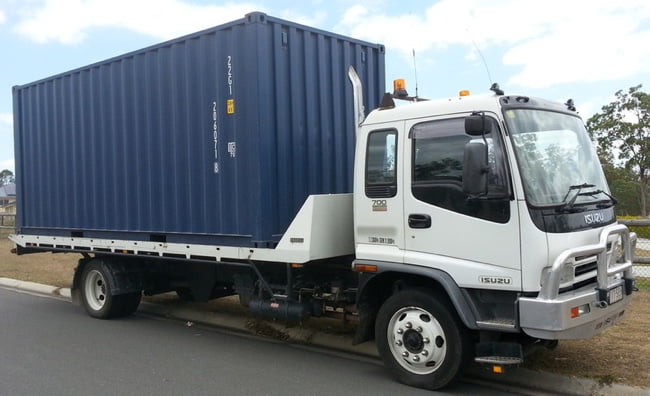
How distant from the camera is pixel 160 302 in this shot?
31.3 feet

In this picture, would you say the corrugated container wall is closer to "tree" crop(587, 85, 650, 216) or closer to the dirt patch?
the dirt patch

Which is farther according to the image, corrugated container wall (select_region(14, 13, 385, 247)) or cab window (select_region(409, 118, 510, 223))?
corrugated container wall (select_region(14, 13, 385, 247))

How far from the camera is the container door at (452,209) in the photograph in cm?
446

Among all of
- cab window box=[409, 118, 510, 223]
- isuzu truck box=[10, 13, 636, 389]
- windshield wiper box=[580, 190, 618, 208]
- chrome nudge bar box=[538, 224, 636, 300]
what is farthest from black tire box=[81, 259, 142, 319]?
windshield wiper box=[580, 190, 618, 208]

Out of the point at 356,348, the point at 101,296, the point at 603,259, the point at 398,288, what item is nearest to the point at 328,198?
the point at 398,288

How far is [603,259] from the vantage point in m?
4.54

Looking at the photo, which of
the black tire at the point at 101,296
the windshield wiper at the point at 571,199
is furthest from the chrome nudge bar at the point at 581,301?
the black tire at the point at 101,296

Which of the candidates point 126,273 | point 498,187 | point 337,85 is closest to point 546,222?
point 498,187

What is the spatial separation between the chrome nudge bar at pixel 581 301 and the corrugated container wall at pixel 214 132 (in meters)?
2.74

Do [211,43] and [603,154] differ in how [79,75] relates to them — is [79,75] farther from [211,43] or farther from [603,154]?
[603,154]

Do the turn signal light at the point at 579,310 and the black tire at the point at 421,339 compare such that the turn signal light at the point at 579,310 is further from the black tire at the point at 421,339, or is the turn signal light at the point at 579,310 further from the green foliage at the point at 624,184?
the green foliage at the point at 624,184

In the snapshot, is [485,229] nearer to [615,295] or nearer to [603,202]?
[603,202]

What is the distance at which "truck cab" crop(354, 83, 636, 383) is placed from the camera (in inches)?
171

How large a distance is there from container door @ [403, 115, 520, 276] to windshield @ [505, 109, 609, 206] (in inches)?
6.9
